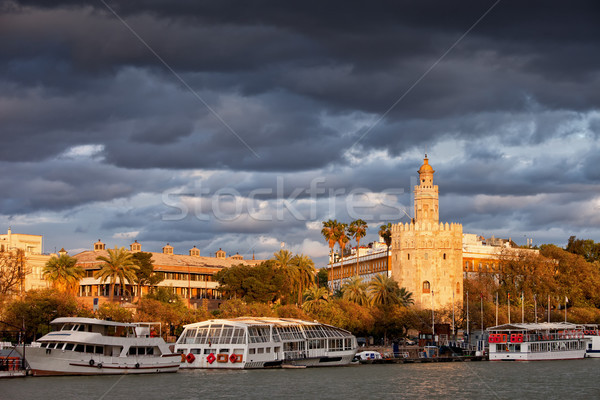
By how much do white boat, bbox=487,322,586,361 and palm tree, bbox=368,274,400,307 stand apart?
1697 centimetres

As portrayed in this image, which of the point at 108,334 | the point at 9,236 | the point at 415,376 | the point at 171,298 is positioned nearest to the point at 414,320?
the point at 171,298

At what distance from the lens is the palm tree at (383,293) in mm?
132750

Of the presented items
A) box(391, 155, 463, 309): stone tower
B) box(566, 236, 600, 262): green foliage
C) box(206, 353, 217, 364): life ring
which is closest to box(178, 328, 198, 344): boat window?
box(206, 353, 217, 364): life ring

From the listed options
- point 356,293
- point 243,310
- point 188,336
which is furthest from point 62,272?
point 356,293

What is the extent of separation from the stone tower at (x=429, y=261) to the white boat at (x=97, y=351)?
69006 mm

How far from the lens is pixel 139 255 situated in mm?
130500

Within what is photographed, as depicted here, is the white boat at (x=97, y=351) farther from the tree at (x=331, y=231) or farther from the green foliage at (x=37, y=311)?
the tree at (x=331, y=231)

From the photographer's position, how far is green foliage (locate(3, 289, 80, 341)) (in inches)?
3826

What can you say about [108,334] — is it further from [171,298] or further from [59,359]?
[171,298]

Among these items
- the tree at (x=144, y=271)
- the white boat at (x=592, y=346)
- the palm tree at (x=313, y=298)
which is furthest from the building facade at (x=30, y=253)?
the white boat at (x=592, y=346)

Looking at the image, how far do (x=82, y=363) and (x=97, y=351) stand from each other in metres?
2.49

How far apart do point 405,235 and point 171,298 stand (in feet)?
148

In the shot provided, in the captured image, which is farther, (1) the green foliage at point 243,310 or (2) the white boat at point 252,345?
(1) the green foliage at point 243,310

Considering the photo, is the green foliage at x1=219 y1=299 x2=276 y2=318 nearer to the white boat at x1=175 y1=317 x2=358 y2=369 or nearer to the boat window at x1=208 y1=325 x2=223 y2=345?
the white boat at x1=175 y1=317 x2=358 y2=369
